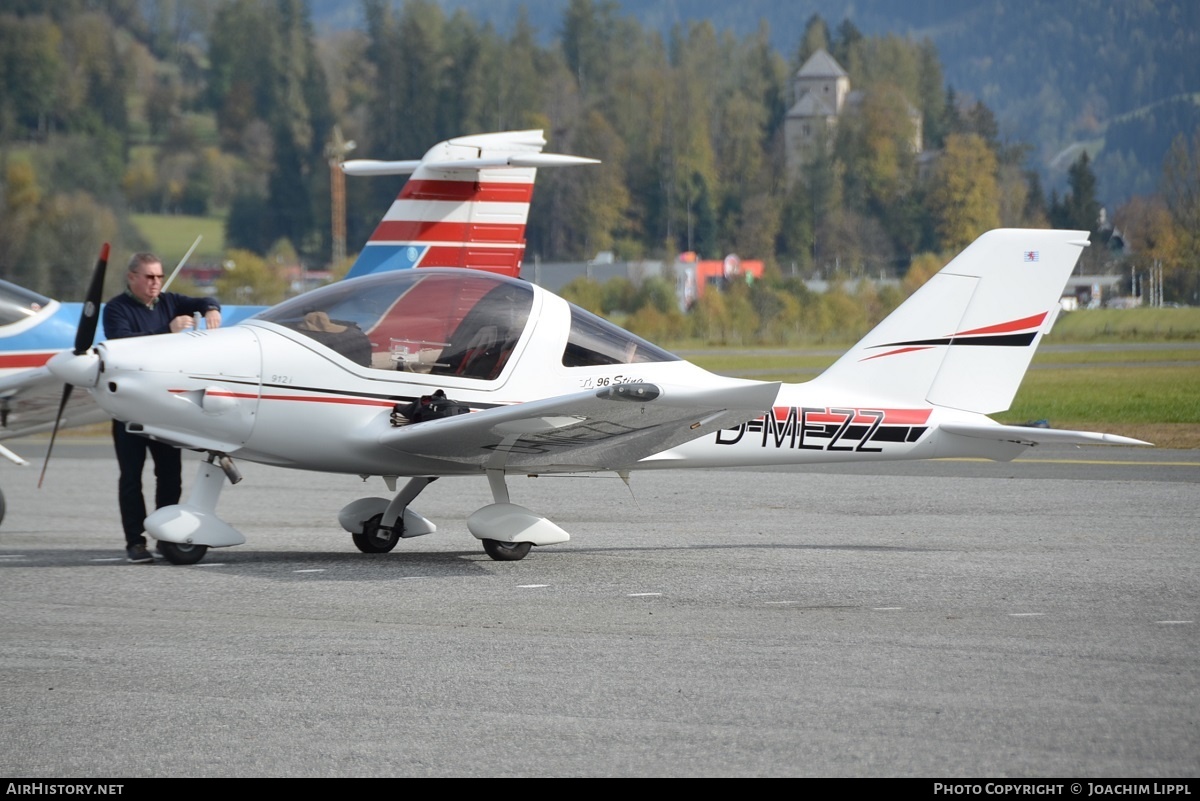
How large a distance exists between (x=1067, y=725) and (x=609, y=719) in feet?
4.90

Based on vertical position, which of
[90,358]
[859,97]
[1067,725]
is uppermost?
[859,97]

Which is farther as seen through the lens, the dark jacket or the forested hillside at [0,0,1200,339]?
the forested hillside at [0,0,1200,339]

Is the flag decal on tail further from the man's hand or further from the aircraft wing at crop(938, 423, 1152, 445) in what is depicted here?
the man's hand

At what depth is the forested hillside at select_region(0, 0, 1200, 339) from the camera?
52.9 meters

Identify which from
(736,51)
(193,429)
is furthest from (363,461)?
(736,51)

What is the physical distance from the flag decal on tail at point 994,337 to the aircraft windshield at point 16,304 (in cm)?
672

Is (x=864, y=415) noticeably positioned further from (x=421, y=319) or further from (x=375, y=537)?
(x=375, y=537)

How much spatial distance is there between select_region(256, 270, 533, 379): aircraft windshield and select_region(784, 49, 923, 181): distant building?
5282cm

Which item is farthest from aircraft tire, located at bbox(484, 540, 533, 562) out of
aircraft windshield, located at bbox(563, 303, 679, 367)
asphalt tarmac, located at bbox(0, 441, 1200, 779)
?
aircraft windshield, located at bbox(563, 303, 679, 367)

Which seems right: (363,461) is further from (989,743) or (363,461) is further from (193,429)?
(989,743)

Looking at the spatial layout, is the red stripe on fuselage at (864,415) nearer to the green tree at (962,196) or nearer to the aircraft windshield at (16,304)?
the aircraft windshield at (16,304)

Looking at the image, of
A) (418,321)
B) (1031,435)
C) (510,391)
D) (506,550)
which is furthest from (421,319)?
(1031,435)

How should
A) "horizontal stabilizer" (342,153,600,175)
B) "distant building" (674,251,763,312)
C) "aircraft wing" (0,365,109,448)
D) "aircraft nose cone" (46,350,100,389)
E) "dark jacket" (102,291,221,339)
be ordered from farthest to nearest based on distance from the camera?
"distant building" (674,251,763,312), "horizontal stabilizer" (342,153,600,175), "aircraft wing" (0,365,109,448), "dark jacket" (102,291,221,339), "aircraft nose cone" (46,350,100,389)

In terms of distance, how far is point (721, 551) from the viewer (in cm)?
886
